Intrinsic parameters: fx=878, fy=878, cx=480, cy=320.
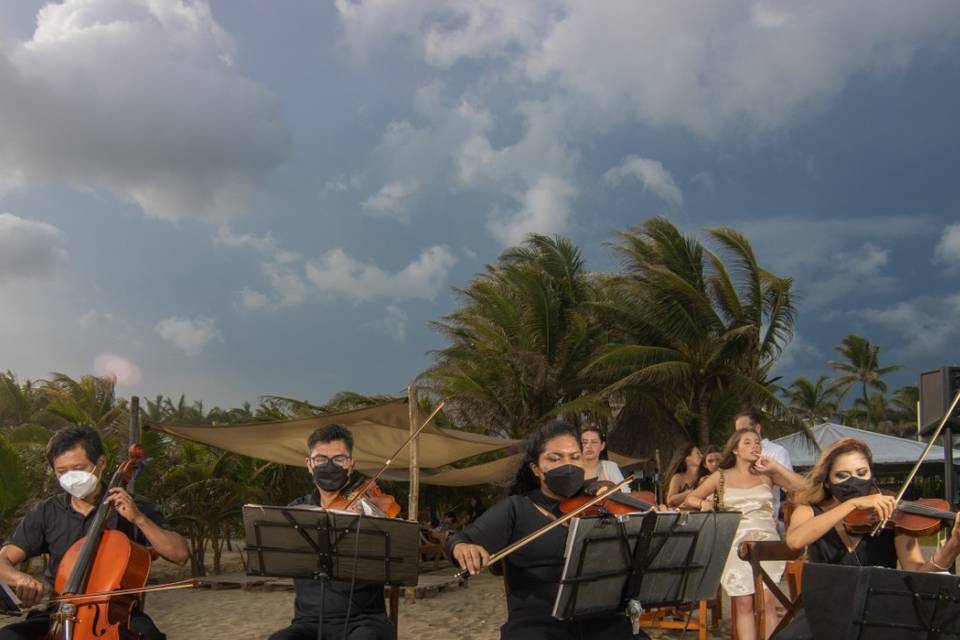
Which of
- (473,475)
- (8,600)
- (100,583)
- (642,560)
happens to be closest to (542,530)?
(642,560)

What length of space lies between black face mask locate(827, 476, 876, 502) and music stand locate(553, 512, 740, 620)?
62 cm

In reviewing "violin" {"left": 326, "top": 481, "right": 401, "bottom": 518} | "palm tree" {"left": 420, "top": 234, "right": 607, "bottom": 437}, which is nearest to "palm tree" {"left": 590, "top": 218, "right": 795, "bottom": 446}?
"palm tree" {"left": 420, "top": 234, "right": 607, "bottom": 437}

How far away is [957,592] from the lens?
3068 millimetres

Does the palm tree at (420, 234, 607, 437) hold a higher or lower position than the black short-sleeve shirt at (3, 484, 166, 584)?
higher

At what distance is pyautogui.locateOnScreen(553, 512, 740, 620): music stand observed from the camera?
3197 millimetres

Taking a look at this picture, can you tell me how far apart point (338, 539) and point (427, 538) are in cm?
1181

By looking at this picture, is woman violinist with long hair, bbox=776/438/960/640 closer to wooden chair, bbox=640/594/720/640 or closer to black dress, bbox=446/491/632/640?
black dress, bbox=446/491/632/640

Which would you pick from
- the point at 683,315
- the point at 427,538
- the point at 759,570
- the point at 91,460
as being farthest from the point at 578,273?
the point at 91,460

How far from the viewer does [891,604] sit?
10.2 ft

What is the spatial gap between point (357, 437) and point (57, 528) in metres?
6.78

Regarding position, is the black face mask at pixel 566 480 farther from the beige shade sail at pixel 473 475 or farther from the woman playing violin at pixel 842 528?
the beige shade sail at pixel 473 475

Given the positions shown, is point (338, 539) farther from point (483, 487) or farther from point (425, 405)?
point (483, 487)

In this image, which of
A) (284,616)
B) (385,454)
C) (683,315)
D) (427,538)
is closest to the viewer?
(284,616)

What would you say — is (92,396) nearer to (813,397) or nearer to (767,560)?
(767,560)
